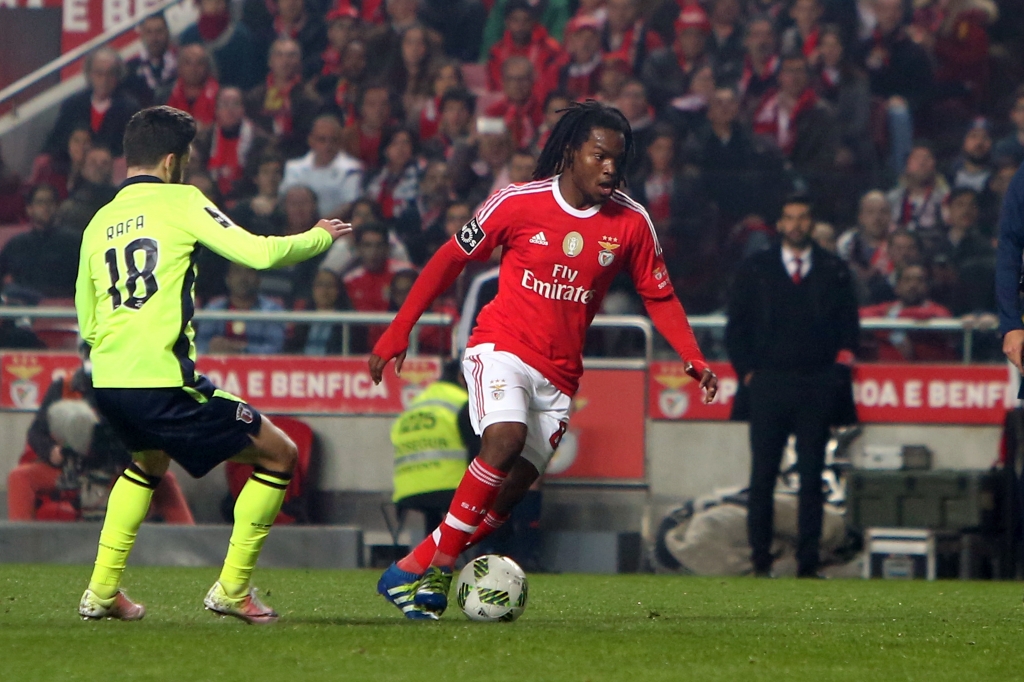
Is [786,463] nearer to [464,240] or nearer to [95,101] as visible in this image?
[464,240]

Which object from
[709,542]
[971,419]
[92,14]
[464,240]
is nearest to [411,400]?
[709,542]

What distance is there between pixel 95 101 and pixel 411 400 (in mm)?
5102

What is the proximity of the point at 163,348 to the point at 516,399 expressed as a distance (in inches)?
50.0

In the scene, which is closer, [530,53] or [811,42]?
[811,42]

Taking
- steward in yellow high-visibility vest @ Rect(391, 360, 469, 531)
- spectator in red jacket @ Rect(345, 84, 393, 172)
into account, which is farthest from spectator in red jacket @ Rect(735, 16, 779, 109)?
steward in yellow high-visibility vest @ Rect(391, 360, 469, 531)

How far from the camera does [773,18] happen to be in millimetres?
14000

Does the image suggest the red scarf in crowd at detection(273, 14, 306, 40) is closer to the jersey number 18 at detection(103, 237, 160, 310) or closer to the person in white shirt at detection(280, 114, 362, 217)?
the person in white shirt at detection(280, 114, 362, 217)

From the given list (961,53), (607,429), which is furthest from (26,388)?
(961,53)

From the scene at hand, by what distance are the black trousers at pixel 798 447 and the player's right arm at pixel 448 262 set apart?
3944 mm

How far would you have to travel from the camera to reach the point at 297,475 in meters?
10.6

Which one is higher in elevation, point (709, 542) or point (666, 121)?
point (666, 121)

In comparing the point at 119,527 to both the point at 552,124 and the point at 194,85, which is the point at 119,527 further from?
the point at 194,85

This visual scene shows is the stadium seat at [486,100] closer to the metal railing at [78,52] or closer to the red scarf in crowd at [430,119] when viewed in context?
the red scarf in crowd at [430,119]

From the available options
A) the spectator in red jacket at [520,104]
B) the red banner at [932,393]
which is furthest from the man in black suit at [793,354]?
the spectator in red jacket at [520,104]
